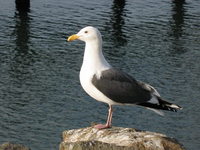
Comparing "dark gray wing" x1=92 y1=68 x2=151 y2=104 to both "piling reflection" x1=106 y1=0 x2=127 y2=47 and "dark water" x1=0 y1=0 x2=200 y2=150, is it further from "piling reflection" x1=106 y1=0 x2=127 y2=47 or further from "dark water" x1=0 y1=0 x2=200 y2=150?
"piling reflection" x1=106 y1=0 x2=127 y2=47

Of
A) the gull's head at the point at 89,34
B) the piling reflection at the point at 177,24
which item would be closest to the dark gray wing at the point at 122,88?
the gull's head at the point at 89,34

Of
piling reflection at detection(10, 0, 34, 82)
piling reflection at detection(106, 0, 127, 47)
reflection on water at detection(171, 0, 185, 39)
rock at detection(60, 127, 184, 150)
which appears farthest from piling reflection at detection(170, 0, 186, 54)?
rock at detection(60, 127, 184, 150)

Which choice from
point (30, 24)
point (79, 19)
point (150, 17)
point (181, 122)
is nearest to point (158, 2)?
point (150, 17)

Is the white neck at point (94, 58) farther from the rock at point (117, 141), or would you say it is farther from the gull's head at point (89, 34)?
the rock at point (117, 141)

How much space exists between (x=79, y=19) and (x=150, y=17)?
7.49 m

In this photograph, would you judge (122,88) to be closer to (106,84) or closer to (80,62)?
(106,84)

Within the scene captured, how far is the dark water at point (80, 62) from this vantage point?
3178cm

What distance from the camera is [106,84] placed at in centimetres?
1709

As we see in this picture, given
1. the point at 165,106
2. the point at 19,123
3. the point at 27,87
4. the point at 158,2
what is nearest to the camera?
the point at 165,106

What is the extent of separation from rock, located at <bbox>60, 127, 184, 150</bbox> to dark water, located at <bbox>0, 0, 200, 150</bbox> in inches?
496

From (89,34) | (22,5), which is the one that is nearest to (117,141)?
(89,34)

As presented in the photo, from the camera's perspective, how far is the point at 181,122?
107 feet

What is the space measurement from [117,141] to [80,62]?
27.2 metres

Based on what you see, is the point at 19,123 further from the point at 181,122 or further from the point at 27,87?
the point at 181,122
